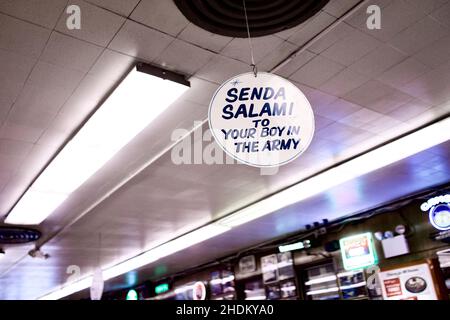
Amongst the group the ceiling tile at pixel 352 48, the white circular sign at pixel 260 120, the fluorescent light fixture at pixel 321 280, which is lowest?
the fluorescent light fixture at pixel 321 280

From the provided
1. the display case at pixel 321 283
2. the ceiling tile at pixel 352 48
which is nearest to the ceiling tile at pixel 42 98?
the ceiling tile at pixel 352 48

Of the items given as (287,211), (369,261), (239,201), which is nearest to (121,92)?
(239,201)

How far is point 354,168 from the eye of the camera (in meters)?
5.79

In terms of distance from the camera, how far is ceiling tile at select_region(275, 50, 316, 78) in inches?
138

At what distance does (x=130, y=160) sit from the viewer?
198 inches

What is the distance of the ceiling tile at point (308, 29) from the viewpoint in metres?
3.09

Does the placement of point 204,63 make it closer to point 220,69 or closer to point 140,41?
point 220,69

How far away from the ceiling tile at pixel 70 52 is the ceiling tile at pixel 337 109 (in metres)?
2.34

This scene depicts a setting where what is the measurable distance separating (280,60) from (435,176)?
4000 millimetres

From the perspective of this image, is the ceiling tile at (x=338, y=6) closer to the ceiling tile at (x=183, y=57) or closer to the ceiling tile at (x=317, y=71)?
the ceiling tile at (x=317, y=71)

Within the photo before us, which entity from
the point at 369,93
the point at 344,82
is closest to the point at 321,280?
the point at 369,93

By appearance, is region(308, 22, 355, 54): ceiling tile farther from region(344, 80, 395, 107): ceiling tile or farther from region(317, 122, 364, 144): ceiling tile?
region(317, 122, 364, 144): ceiling tile

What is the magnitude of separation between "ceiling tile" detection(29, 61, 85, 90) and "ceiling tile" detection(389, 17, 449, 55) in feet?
9.02

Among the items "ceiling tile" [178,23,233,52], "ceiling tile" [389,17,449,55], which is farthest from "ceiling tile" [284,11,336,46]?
"ceiling tile" [389,17,449,55]
